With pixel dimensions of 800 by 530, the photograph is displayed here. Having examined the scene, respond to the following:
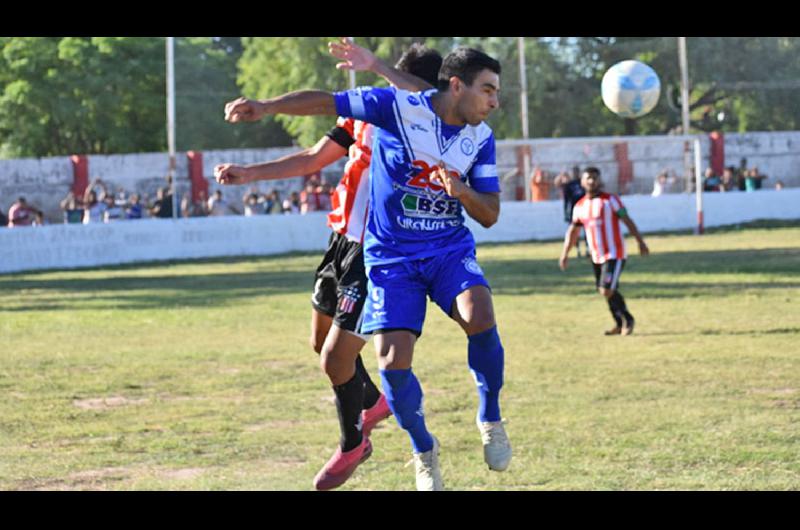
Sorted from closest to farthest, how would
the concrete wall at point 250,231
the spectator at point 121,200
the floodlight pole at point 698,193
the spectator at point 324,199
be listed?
the concrete wall at point 250,231
the spectator at point 121,200
the floodlight pole at point 698,193
the spectator at point 324,199

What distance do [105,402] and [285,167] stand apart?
197 inches

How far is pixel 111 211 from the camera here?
34938mm

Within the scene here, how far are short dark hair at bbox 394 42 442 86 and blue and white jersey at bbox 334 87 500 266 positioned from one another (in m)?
0.67

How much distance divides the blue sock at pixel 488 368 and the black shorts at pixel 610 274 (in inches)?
361

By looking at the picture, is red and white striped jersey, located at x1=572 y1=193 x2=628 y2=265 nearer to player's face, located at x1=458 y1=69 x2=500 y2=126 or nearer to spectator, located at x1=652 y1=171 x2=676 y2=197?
player's face, located at x1=458 y1=69 x2=500 y2=126

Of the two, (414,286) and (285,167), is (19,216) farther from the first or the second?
(414,286)

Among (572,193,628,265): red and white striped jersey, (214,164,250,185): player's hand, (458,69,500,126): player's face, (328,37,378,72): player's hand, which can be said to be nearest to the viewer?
(458,69,500,126): player's face

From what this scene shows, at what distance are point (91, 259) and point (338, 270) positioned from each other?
2530 centimetres

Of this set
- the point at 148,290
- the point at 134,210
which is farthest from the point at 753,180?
the point at 148,290

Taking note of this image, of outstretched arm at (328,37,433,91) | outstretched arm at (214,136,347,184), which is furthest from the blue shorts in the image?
outstretched arm at (328,37,433,91)

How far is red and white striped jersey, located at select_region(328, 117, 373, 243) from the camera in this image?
7691 mm

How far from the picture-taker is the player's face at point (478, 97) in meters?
7.05

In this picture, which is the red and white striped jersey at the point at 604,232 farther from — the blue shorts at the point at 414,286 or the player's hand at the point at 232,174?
the player's hand at the point at 232,174

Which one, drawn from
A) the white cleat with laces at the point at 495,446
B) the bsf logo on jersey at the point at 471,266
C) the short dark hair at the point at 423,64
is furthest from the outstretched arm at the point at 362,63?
the white cleat with laces at the point at 495,446
